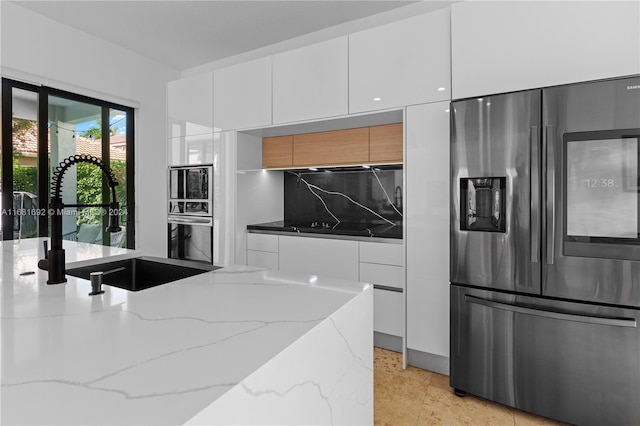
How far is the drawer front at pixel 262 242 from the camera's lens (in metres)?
3.10

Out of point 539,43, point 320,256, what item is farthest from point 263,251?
point 539,43

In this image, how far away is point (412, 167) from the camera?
7.70 feet

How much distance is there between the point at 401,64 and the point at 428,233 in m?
1.20

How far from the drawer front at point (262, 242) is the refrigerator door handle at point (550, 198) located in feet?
6.81

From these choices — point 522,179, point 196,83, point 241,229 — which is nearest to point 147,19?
point 196,83

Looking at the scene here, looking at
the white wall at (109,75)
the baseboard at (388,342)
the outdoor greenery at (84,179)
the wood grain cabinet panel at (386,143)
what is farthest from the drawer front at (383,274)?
the outdoor greenery at (84,179)

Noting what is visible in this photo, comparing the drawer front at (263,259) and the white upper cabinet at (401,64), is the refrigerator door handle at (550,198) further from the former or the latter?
the drawer front at (263,259)

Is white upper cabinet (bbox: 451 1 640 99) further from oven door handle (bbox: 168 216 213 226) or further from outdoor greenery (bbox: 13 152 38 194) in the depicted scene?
outdoor greenery (bbox: 13 152 38 194)

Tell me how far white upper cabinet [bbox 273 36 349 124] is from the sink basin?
1.68 meters

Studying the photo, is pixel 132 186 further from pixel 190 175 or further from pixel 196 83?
pixel 196 83

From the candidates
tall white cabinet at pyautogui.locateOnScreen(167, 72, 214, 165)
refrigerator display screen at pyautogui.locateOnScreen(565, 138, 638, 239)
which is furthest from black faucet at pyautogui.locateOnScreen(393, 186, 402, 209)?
tall white cabinet at pyautogui.locateOnScreen(167, 72, 214, 165)

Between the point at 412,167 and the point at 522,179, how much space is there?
71 centimetres

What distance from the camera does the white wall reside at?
2.83m

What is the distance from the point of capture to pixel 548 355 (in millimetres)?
1755
